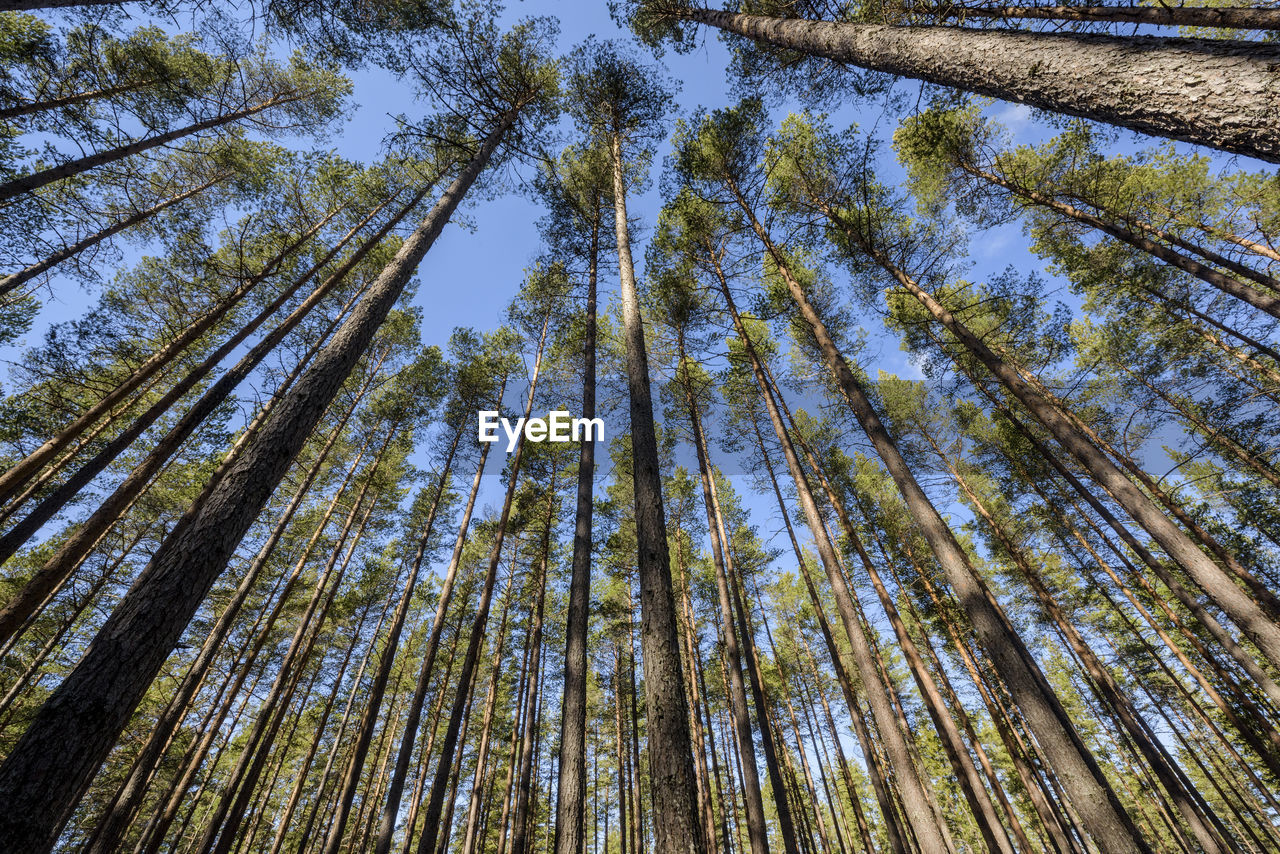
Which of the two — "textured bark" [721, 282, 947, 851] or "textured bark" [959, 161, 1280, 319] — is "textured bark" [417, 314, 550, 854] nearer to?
"textured bark" [721, 282, 947, 851]

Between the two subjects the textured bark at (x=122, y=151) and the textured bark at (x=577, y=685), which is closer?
the textured bark at (x=577, y=685)

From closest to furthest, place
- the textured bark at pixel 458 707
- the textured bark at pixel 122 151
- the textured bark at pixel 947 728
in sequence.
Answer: the textured bark at pixel 122 151, the textured bark at pixel 458 707, the textured bark at pixel 947 728

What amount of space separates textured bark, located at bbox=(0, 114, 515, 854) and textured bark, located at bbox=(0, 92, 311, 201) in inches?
185

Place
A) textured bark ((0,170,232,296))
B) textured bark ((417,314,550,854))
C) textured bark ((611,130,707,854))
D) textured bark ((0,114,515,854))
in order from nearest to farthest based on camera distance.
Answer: textured bark ((0,114,515,854)) < textured bark ((611,130,707,854)) < textured bark ((417,314,550,854)) < textured bark ((0,170,232,296))

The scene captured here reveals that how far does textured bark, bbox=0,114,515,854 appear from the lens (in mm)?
1816

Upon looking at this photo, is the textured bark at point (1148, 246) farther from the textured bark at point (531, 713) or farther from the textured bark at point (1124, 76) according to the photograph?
the textured bark at point (531, 713)

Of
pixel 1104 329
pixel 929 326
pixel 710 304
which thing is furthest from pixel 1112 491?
pixel 1104 329

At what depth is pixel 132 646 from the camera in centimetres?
224

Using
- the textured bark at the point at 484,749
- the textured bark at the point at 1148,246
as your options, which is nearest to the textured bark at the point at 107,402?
the textured bark at the point at 484,749

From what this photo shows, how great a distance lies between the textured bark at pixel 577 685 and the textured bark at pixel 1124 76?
5888mm

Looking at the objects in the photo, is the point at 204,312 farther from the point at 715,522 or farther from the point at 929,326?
the point at 929,326

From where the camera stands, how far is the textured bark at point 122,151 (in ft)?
19.7

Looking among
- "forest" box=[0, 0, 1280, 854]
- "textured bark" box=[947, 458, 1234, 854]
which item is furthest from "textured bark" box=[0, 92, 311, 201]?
"textured bark" box=[947, 458, 1234, 854]

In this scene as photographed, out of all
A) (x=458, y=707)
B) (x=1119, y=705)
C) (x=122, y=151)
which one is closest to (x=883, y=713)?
(x=458, y=707)
